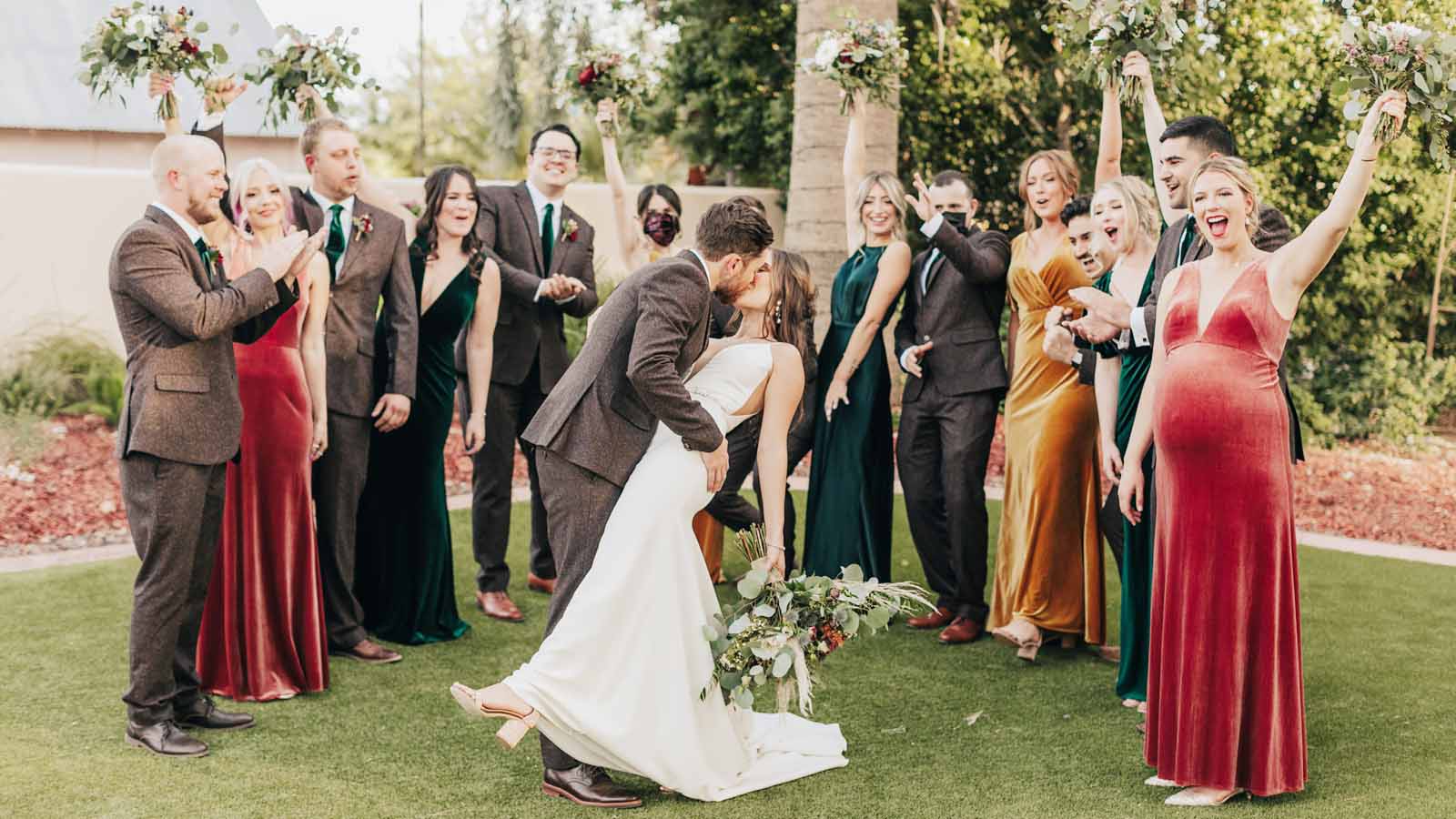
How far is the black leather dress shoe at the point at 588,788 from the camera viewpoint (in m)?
4.48

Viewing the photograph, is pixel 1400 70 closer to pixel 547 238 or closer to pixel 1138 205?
pixel 1138 205

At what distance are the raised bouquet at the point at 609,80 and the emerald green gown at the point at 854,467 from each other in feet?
5.42

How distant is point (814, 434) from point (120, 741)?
146 inches

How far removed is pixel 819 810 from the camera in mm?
4465

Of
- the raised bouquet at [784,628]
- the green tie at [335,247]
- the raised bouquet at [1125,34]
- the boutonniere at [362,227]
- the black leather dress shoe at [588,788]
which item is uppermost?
the raised bouquet at [1125,34]

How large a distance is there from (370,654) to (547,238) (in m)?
2.39

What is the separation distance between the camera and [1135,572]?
5609 millimetres

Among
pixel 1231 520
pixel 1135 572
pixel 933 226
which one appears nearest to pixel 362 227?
pixel 933 226

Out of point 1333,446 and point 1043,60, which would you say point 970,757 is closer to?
point 1333,446

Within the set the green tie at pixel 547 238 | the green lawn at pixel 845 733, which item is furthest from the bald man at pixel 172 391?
the green tie at pixel 547 238

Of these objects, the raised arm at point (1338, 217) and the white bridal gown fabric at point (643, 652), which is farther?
the white bridal gown fabric at point (643, 652)

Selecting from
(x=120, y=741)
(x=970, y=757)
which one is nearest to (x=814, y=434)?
(x=970, y=757)

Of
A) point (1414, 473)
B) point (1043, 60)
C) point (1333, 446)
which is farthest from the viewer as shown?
point (1043, 60)

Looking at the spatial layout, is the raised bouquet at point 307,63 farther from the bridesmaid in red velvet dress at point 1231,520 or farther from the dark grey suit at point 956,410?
the bridesmaid in red velvet dress at point 1231,520
